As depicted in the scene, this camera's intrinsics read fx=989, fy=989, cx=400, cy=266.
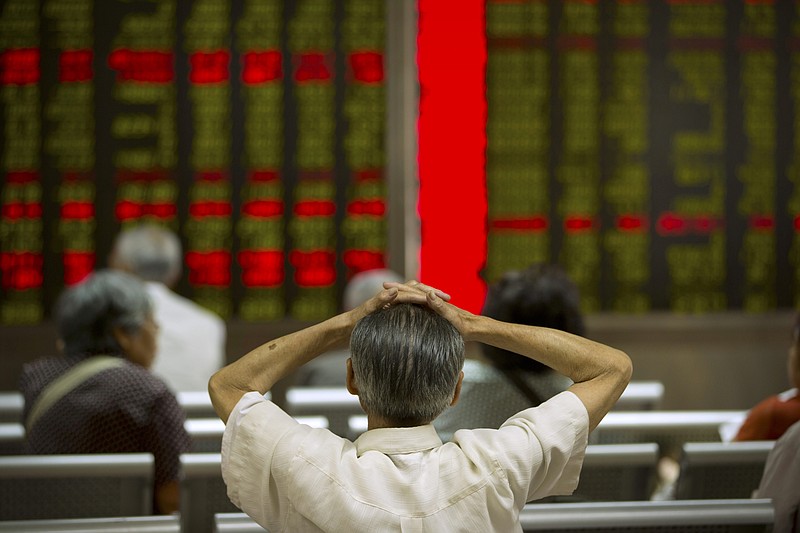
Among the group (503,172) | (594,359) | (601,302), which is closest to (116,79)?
(503,172)

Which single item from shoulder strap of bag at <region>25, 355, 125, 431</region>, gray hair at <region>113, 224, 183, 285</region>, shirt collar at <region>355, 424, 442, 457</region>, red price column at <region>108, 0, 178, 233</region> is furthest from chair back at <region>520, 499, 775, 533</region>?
red price column at <region>108, 0, 178, 233</region>

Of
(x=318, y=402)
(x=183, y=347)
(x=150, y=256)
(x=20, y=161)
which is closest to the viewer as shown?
(x=318, y=402)

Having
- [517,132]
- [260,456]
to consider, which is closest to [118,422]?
[260,456]

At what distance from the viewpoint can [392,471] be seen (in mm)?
1303

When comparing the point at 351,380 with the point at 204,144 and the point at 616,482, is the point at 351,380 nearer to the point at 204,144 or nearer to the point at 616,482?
the point at 616,482

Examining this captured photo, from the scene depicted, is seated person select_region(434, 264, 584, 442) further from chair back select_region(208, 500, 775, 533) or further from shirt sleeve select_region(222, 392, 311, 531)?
shirt sleeve select_region(222, 392, 311, 531)

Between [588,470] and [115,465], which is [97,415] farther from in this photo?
[588,470]

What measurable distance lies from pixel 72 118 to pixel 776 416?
10.3 feet

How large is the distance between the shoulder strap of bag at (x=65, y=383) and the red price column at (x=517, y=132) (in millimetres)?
2400

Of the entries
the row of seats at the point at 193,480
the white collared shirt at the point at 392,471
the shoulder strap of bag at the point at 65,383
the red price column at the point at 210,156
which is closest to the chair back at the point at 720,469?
the row of seats at the point at 193,480

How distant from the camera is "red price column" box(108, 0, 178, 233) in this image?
13.9 feet

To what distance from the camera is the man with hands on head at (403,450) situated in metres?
1.30

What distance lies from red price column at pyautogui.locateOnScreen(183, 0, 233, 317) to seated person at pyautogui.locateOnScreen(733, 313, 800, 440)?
8.55 feet

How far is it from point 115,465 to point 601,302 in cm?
304
